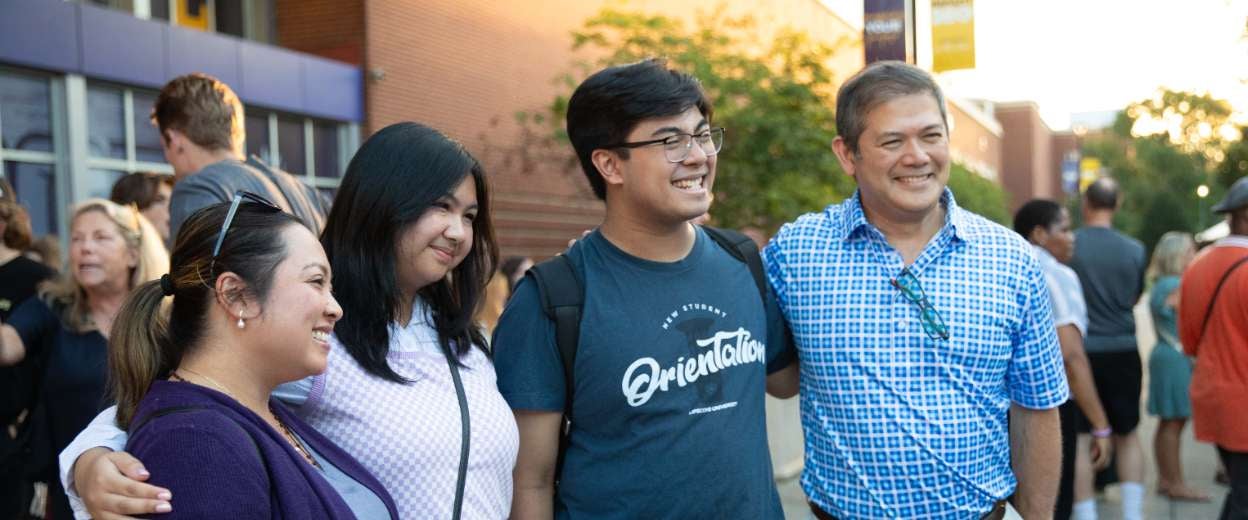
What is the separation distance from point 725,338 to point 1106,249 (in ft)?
18.9

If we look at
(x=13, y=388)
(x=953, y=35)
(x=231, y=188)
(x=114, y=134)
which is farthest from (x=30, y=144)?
(x=953, y=35)

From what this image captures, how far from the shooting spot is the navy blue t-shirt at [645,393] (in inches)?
106

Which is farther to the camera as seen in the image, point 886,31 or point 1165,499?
point 1165,499

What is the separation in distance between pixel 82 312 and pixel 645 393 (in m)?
2.75

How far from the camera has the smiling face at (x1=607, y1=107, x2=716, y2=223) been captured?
279cm

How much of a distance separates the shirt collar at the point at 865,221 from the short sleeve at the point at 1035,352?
192 mm

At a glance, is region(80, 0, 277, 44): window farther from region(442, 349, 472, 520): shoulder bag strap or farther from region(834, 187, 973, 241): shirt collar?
region(442, 349, 472, 520): shoulder bag strap

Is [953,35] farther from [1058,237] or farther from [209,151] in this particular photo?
[209,151]

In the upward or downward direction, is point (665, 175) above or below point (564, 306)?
above

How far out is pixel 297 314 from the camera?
2145 millimetres

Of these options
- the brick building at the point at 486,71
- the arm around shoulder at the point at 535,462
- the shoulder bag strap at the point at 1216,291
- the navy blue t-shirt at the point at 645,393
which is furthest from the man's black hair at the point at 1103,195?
the brick building at the point at 486,71

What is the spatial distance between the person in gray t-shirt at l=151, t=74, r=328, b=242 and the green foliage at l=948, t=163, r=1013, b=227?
1741 cm

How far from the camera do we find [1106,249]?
25.2ft

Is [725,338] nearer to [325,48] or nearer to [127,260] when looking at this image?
[127,260]
